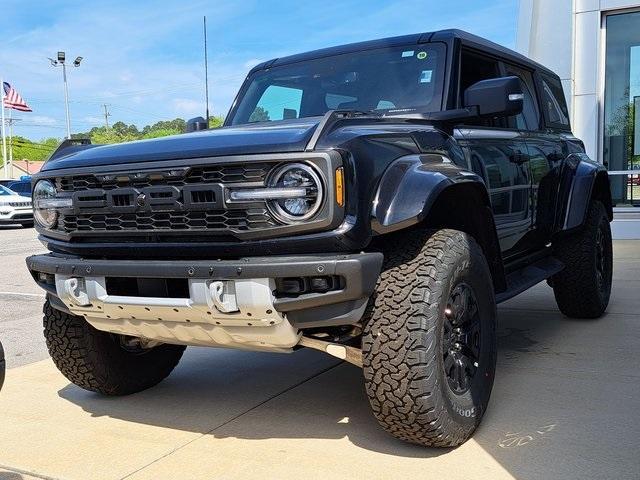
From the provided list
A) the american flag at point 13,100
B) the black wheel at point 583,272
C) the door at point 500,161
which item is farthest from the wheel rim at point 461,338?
the american flag at point 13,100

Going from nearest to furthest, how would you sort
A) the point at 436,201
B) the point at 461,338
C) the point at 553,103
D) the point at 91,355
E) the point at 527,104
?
1. the point at 436,201
2. the point at 461,338
3. the point at 91,355
4. the point at 527,104
5. the point at 553,103

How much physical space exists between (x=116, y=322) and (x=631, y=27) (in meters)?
11.1

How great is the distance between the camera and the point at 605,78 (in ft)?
38.1

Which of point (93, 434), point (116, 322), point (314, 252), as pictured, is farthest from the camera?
point (93, 434)

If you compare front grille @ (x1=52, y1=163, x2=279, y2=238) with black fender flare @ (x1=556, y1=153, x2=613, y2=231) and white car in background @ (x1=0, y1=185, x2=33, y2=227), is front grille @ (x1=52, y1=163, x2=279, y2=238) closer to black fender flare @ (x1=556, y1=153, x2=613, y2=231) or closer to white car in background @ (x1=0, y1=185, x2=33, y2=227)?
black fender flare @ (x1=556, y1=153, x2=613, y2=231)

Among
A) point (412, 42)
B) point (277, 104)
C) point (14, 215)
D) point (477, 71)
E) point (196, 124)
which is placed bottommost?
point (14, 215)

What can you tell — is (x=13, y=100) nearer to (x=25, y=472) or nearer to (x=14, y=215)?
(x=14, y=215)

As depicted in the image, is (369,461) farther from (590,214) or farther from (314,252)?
(590,214)

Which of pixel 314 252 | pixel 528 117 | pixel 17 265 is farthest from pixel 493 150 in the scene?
pixel 17 265

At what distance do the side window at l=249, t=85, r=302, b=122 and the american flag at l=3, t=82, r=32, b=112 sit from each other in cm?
3642

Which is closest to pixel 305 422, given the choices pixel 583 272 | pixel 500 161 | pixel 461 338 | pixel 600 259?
pixel 461 338

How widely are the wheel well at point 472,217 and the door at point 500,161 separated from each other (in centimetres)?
26

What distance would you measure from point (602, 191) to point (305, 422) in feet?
10.7

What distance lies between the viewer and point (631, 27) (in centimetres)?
1153
